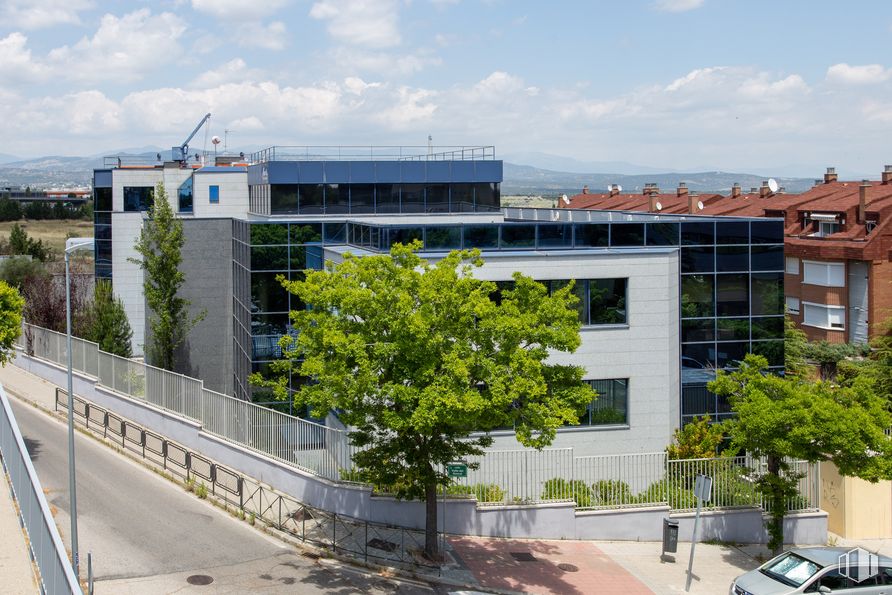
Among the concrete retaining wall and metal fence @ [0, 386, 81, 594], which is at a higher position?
metal fence @ [0, 386, 81, 594]

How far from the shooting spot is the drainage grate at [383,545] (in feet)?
75.2

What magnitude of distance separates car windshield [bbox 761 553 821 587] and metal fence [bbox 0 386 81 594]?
47.6ft

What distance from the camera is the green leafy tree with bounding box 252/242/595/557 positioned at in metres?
20.1

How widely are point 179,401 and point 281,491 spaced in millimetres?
6901

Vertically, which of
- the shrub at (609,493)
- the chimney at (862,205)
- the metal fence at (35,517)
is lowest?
the shrub at (609,493)

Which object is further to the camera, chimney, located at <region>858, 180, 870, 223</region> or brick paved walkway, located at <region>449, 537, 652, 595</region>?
chimney, located at <region>858, 180, 870, 223</region>

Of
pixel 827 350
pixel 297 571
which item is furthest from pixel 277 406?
pixel 827 350

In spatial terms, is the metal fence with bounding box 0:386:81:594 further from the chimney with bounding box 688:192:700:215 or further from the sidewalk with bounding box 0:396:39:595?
the chimney with bounding box 688:192:700:215

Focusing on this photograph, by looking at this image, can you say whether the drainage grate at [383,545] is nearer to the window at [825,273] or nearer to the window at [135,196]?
the window at [135,196]

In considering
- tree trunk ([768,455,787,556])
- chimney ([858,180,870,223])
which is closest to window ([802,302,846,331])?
chimney ([858,180,870,223])

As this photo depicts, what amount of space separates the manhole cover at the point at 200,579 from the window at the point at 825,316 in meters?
42.1

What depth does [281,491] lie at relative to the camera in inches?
1048

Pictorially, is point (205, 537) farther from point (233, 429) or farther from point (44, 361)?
point (44, 361)

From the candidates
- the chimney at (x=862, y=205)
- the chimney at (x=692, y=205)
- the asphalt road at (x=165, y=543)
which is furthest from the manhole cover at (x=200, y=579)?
the chimney at (x=692, y=205)
